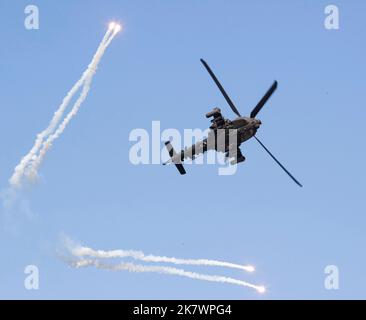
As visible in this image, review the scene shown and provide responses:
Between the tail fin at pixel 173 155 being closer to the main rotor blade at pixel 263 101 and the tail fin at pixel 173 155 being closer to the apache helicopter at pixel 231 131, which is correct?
the apache helicopter at pixel 231 131

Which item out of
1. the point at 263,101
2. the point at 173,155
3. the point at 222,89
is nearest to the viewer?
the point at 263,101

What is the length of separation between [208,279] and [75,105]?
112ft

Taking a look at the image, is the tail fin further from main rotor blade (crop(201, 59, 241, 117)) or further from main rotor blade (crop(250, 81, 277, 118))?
main rotor blade (crop(250, 81, 277, 118))

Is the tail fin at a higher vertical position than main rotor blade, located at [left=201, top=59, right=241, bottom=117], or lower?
lower

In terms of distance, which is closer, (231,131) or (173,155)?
(231,131)

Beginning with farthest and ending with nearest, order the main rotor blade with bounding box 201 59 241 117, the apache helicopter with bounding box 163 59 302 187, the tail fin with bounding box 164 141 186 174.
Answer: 1. the tail fin with bounding box 164 141 186 174
2. the main rotor blade with bounding box 201 59 241 117
3. the apache helicopter with bounding box 163 59 302 187

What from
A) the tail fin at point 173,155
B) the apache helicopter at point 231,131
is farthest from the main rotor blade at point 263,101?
the tail fin at point 173,155

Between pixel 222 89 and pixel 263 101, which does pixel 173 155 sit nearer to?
pixel 222 89

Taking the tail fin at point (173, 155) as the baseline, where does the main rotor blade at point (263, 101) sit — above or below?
above

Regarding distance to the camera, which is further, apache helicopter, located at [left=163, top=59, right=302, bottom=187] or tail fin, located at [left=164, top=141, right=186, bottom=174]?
tail fin, located at [left=164, top=141, right=186, bottom=174]

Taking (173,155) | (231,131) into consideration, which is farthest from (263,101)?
(173,155)

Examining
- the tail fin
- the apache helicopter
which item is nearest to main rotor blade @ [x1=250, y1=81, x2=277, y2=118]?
the apache helicopter

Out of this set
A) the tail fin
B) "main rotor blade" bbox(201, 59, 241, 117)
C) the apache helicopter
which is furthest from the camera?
the tail fin
